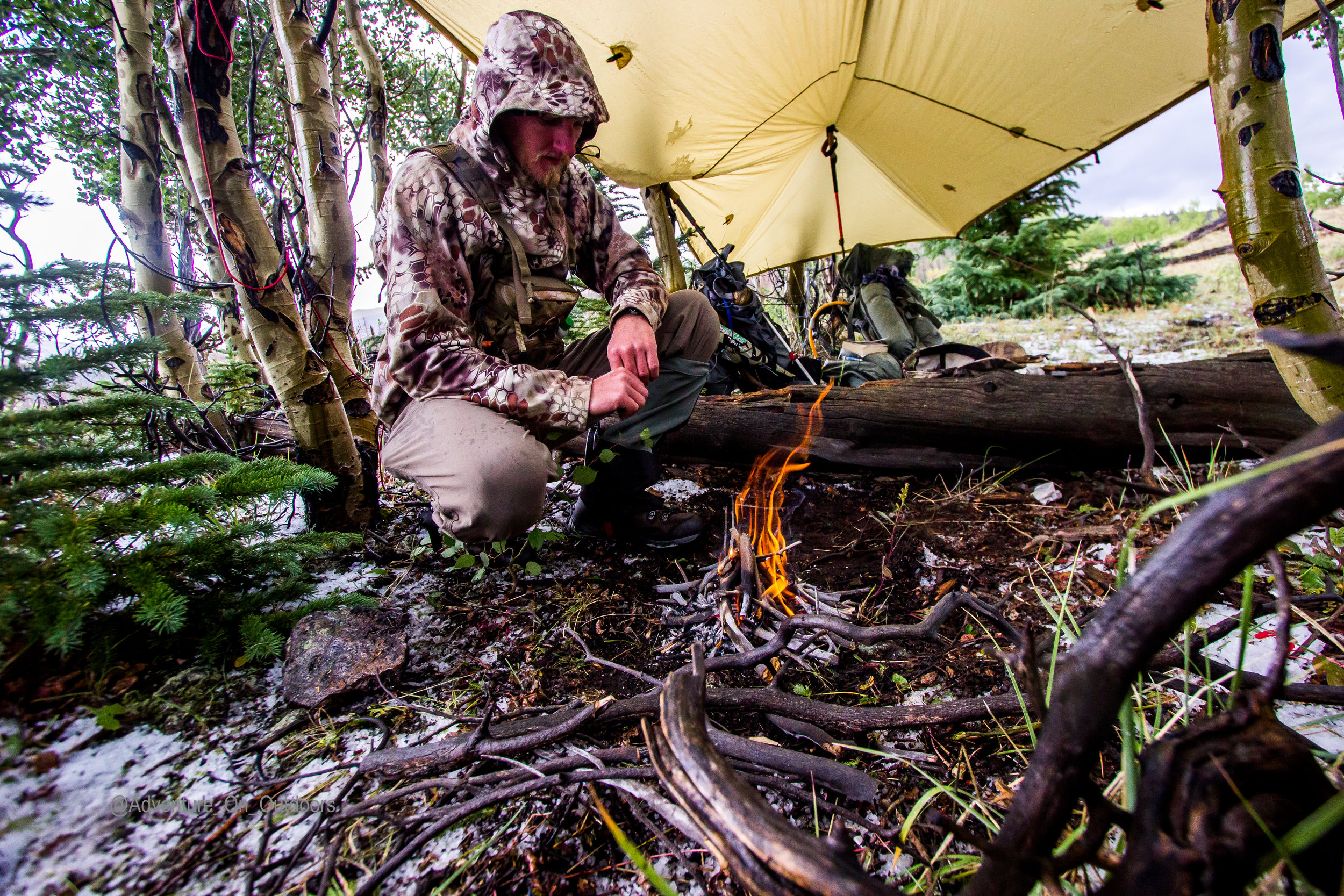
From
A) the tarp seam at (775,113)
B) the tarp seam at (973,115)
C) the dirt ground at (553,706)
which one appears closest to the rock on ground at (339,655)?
the dirt ground at (553,706)

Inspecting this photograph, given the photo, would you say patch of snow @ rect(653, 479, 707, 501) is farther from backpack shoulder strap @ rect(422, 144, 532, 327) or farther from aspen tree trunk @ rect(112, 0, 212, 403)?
aspen tree trunk @ rect(112, 0, 212, 403)

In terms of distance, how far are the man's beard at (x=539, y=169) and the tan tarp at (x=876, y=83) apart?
1721 mm

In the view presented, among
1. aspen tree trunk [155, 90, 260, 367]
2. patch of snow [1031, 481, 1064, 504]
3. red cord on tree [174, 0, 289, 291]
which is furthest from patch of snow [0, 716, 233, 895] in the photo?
aspen tree trunk [155, 90, 260, 367]

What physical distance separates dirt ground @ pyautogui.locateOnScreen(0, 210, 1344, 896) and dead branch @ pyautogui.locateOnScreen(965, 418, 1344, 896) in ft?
1.45

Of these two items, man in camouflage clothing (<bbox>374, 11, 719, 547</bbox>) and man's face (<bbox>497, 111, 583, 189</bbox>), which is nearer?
man in camouflage clothing (<bbox>374, 11, 719, 547</bbox>)

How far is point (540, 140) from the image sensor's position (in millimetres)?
2002

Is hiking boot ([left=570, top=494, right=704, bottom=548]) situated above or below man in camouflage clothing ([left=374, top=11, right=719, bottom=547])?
below

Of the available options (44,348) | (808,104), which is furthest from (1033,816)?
(808,104)

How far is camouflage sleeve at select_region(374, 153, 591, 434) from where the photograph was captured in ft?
5.84

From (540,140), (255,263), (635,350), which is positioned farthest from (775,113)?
(255,263)

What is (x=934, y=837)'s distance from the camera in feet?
3.17

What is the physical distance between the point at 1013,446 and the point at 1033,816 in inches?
100

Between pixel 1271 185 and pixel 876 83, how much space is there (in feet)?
11.2

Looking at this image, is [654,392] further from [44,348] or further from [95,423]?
[44,348]
